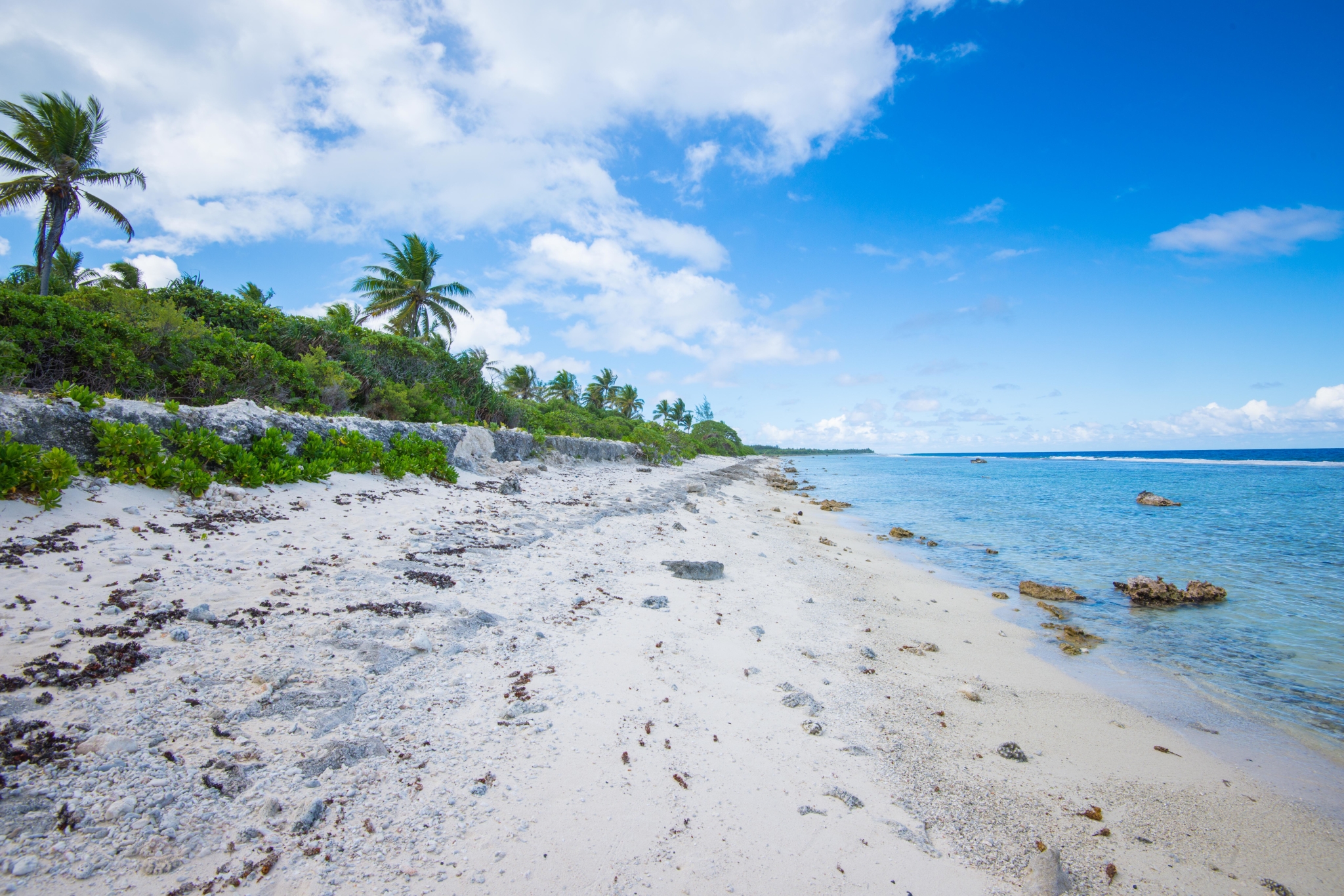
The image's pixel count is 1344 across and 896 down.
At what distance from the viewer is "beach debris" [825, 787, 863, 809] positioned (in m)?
2.97

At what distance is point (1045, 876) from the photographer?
2.60 m

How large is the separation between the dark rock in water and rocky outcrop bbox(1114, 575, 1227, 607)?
711 centimetres

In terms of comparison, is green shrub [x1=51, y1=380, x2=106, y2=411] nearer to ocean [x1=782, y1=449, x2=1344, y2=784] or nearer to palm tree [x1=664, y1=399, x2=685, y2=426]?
ocean [x1=782, y1=449, x2=1344, y2=784]

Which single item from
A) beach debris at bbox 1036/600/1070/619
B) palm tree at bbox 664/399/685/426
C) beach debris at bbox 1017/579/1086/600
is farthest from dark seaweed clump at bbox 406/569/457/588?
palm tree at bbox 664/399/685/426

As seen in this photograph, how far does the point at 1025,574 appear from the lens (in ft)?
33.4

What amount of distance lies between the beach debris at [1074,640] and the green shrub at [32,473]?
10917mm

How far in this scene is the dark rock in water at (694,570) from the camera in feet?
23.6

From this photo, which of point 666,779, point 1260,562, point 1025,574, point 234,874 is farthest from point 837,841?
point 1260,562

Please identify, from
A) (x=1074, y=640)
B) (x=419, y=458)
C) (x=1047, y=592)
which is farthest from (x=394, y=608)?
(x=1047, y=592)

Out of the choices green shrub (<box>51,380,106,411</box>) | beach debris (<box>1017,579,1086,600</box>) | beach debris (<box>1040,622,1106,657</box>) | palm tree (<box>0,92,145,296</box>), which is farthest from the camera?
palm tree (<box>0,92,145,296</box>)

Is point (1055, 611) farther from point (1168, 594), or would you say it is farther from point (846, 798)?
point (846, 798)

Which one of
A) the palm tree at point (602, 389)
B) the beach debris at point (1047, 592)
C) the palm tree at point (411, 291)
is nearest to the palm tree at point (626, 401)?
the palm tree at point (602, 389)

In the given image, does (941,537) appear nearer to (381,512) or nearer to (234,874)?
(381,512)

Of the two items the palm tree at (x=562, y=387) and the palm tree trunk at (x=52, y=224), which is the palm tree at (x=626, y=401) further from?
the palm tree trunk at (x=52, y=224)
